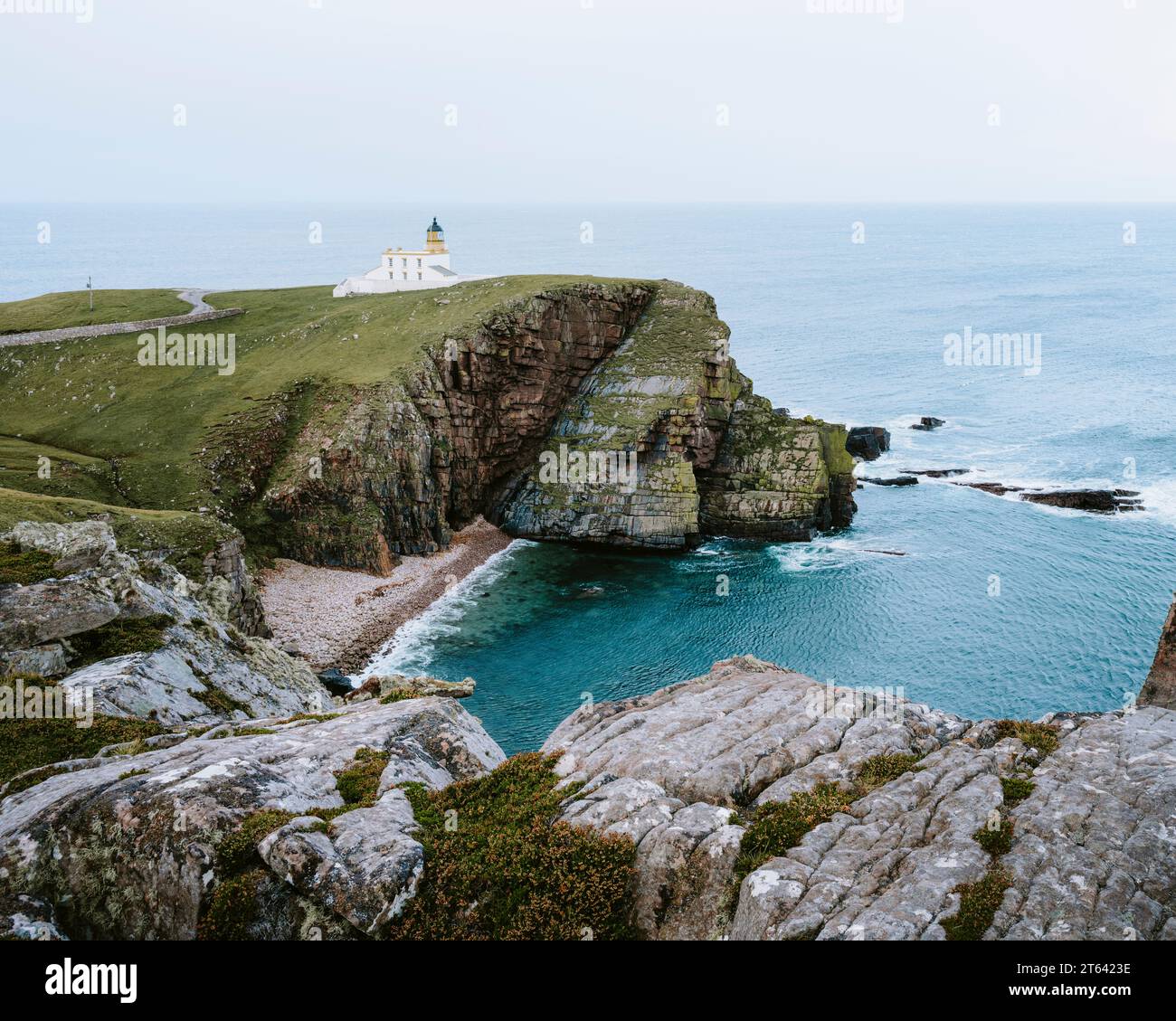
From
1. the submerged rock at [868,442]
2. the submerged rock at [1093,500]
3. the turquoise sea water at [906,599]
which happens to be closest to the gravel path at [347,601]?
the turquoise sea water at [906,599]

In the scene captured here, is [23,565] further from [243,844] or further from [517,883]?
[517,883]

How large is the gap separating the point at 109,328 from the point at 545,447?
51440 millimetres

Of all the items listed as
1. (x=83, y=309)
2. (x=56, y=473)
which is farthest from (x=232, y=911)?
(x=83, y=309)

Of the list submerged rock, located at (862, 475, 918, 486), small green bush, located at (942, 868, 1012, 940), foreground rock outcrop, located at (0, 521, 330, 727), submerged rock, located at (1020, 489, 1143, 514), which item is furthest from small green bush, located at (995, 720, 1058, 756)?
submerged rock, located at (862, 475, 918, 486)

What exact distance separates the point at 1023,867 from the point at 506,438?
75.1m

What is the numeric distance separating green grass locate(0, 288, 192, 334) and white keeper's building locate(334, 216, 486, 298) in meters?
22.6

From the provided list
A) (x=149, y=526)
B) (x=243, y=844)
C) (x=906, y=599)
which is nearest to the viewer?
(x=243, y=844)

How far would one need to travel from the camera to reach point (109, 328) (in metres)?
95.1

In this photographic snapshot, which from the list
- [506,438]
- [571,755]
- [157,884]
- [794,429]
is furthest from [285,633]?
[794,429]

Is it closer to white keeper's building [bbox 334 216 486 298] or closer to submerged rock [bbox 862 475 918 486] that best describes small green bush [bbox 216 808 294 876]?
submerged rock [bbox 862 475 918 486]

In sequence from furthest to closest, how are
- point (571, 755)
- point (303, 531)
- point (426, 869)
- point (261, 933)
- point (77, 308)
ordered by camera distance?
point (77, 308)
point (303, 531)
point (571, 755)
point (426, 869)
point (261, 933)

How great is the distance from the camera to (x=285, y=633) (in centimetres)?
6172

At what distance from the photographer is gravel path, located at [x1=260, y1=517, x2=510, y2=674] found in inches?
2405
